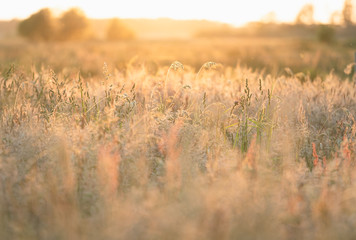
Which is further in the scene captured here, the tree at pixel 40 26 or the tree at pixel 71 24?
the tree at pixel 71 24

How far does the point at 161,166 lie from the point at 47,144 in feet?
2.81

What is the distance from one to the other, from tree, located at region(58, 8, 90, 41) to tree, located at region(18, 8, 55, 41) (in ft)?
5.77

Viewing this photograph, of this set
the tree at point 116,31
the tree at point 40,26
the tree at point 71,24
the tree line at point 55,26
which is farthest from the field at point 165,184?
the tree at point 116,31

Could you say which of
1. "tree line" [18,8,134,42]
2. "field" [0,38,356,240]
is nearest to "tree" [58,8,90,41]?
"tree line" [18,8,134,42]

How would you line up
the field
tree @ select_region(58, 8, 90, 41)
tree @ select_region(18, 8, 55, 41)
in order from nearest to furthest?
the field → tree @ select_region(18, 8, 55, 41) → tree @ select_region(58, 8, 90, 41)

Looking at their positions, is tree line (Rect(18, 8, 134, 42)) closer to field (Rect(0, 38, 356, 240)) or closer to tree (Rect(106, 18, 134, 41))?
tree (Rect(106, 18, 134, 41))

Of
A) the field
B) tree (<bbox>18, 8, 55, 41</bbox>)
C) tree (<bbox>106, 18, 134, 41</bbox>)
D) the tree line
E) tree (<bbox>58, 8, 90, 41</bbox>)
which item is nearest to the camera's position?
the field

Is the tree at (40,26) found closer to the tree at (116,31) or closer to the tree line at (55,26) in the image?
the tree line at (55,26)

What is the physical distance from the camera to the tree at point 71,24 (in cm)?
3741

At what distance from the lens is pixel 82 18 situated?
3872 centimetres

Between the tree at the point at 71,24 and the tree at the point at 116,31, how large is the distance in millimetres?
7038

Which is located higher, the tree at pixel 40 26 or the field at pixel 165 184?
the tree at pixel 40 26

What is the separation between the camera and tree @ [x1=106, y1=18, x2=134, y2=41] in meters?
46.1

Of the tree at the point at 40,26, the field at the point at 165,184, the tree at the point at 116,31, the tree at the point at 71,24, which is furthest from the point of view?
the tree at the point at 116,31
